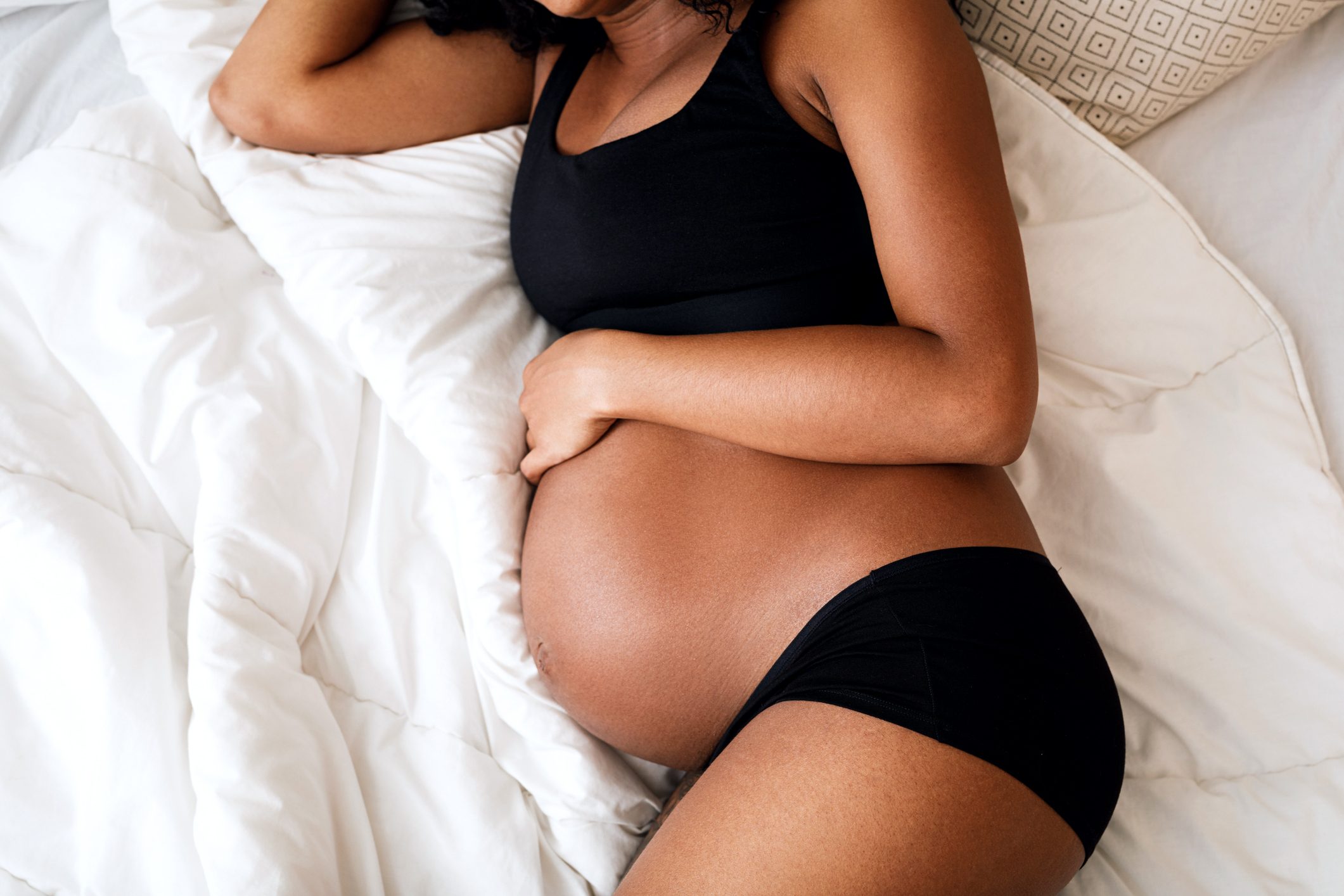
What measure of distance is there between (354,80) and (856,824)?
3.32 feet

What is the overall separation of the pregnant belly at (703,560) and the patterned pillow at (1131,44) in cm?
60

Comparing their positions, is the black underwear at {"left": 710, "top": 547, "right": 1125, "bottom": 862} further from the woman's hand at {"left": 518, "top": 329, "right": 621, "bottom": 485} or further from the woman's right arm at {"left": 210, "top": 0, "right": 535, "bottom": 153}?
the woman's right arm at {"left": 210, "top": 0, "right": 535, "bottom": 153}

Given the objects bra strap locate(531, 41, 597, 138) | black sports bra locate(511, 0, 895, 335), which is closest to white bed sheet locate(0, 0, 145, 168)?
bra strap locate(531, 41, 597, 138)

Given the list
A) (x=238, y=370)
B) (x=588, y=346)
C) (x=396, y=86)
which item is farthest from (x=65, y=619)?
(x=396, y=86)

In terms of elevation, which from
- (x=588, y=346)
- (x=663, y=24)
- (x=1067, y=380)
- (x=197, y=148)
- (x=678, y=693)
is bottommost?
(x=678, y=693)

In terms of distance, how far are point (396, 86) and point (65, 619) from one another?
72 centimetres

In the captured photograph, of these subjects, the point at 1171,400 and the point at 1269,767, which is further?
the point at 1171,400

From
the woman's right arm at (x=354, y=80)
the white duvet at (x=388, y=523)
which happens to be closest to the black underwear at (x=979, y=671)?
the white duvet at (x=388, y=523)

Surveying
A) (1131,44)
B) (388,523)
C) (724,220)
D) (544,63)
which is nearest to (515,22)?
(544,63)

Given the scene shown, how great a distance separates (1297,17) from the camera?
1.10 m

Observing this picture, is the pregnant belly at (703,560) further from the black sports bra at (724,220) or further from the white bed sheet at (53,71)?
the white bed sheet at (53,71)

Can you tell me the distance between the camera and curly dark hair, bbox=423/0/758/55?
1.12 m

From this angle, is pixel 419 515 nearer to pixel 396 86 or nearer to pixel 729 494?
pixel 729 494

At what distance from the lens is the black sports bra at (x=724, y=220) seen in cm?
89
